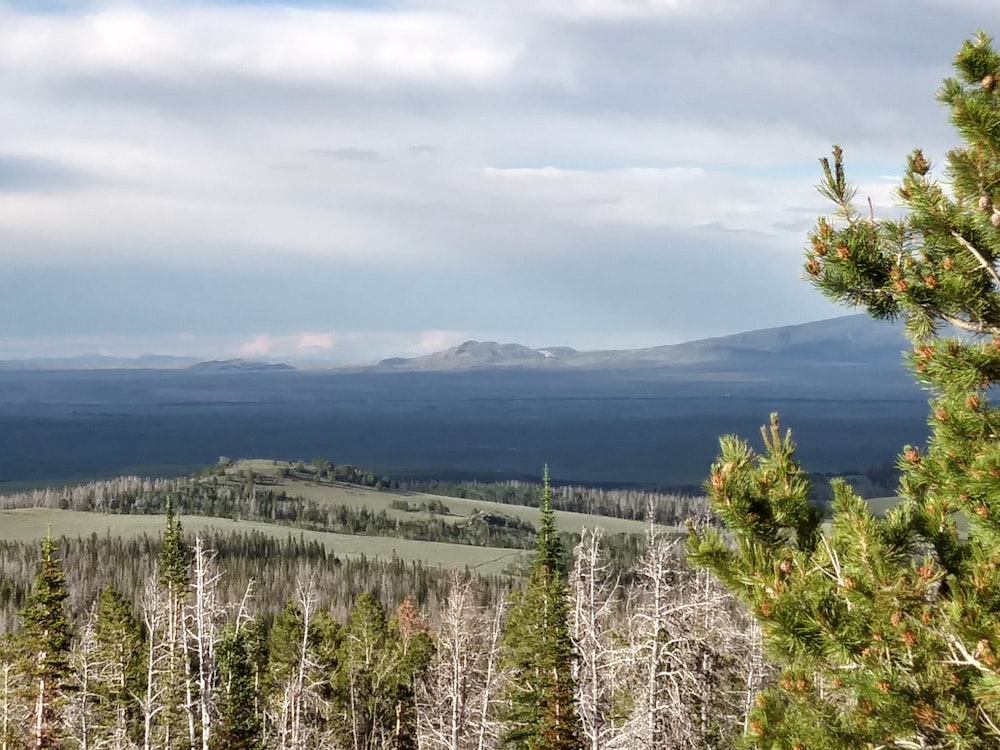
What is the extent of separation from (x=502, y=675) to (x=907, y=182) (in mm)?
35251

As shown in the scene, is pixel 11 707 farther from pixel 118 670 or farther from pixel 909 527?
pixel 909 527

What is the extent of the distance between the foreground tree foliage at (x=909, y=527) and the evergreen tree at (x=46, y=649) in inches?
1051

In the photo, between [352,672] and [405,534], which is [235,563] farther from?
[352,672]

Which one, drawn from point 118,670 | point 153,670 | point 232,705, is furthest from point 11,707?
point 232,705

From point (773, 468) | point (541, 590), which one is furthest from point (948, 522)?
point (541, 590)

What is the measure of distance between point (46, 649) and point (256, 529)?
126491mm

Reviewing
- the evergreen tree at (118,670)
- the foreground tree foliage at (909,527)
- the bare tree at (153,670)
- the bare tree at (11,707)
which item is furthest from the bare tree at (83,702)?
the foreground tree foliage at (909,527)

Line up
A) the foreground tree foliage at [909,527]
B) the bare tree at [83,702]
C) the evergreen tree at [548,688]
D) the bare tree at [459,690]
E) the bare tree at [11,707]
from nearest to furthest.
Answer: the foreground tree foliage at [909,527]
the evergreen tree at [548,688]
the bare tree at [459,690]
the bare tree at [11,707]
the bare tree at [83,702]

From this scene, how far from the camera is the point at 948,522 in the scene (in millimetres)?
8500

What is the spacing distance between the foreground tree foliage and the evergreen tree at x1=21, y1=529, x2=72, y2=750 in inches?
1051

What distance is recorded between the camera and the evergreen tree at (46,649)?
29797 millimetres

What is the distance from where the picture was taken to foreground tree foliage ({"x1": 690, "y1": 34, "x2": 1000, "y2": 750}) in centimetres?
683

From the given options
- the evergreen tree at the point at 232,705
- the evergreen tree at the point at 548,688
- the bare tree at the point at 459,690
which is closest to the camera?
the evergreen tree at the point at 548,688

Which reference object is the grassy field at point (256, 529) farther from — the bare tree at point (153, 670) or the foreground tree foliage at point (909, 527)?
the foreground tree foliage at point (909, 527)
